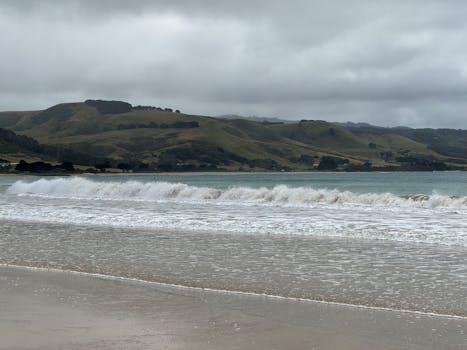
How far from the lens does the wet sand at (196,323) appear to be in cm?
787

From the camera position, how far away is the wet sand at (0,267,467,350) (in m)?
7.87

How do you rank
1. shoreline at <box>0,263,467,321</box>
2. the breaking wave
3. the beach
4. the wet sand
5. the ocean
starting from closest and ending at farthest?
the wet sand < the beach < shoreline at <box>0,263,467,321</box> < the ocean < the breaking wave

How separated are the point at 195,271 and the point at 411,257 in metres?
5.89

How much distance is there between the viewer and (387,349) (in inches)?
299

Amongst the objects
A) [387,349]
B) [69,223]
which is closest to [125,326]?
[387,349]

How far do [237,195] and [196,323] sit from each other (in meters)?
36.0

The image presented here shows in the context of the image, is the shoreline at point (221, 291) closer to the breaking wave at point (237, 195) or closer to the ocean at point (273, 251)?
the ocean at point (273, 251)

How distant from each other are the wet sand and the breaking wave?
26402 millimetres

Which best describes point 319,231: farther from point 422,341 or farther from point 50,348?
point 50,348

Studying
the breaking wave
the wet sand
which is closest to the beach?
the wet sand

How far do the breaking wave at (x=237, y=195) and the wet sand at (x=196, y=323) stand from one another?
2640 cm

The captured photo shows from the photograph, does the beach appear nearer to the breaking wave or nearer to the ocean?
the ocean

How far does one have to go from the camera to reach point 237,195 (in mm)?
44969

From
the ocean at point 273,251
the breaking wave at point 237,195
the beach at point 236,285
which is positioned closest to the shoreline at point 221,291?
the beach at point 236,285
